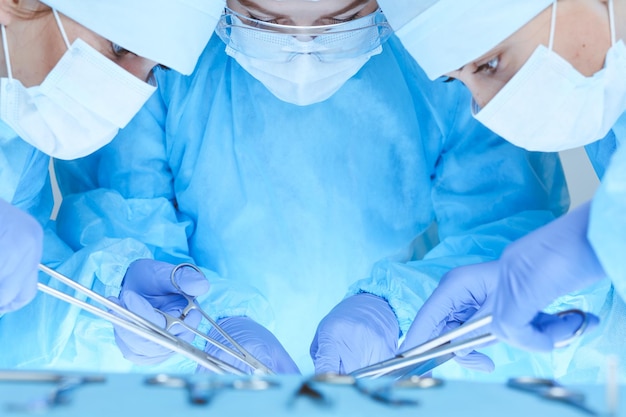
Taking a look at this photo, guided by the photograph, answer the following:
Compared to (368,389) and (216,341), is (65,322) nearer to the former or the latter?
(216,341)

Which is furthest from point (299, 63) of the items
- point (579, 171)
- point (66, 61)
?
point (579, 171)

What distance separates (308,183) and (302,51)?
0.38 metres

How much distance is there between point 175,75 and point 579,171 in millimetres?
1290

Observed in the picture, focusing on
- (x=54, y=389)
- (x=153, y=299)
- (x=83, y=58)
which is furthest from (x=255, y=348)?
(x=54, y=389)

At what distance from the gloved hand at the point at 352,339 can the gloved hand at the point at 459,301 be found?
84mm

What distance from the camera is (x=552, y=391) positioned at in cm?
89

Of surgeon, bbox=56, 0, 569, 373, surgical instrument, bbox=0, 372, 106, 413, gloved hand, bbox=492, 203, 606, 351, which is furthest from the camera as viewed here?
surgeon, bbox=56, 0, 569, 373

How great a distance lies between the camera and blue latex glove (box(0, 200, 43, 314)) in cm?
124

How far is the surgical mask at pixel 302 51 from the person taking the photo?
1605 mm

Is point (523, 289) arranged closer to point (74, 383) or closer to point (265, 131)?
point (74, 383)

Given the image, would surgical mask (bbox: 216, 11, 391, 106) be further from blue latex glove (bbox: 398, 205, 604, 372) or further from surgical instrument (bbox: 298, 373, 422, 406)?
surgical instrument (bbox: 298, 373, 422, 406)

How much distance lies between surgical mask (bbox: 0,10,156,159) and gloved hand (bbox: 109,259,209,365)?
12.1 inches

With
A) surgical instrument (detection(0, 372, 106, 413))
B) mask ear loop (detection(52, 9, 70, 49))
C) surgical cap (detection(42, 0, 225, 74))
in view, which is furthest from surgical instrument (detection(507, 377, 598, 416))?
mask ear loop (detection(52, 9, 70, 49))

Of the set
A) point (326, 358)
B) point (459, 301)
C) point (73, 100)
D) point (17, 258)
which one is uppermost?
point (73, 100)
